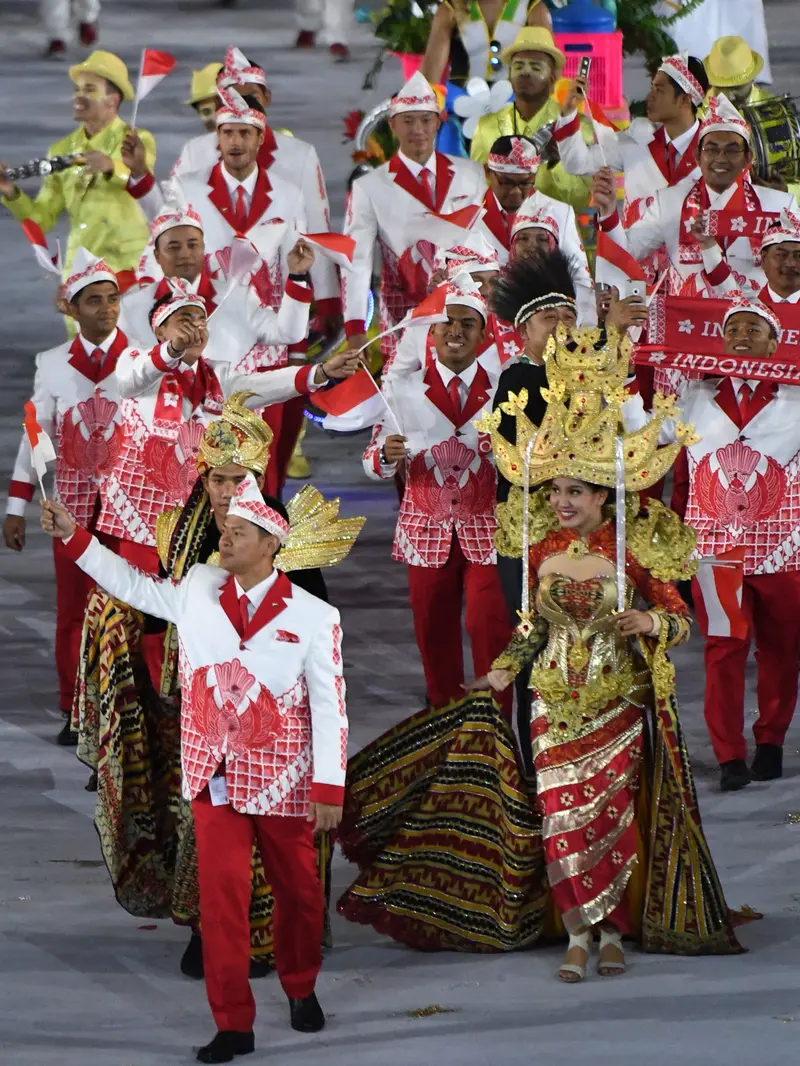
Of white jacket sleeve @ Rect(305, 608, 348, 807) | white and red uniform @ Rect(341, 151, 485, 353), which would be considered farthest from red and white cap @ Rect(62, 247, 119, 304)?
white jacket sleeve @ Rect(305, 608, 348, 807)

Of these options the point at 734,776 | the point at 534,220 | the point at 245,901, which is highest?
the point at 534,220

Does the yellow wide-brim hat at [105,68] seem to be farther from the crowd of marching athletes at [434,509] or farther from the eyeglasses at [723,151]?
the eyeglasses at [723,151]

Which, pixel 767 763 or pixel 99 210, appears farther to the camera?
pixel 99 210

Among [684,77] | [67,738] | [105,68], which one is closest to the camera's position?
[67,738]

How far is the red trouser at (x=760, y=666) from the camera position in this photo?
27.8 feet

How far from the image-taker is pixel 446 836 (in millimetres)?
7098

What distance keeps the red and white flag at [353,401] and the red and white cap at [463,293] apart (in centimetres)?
38

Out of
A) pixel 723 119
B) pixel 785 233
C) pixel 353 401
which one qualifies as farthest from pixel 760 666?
pixel 723 119

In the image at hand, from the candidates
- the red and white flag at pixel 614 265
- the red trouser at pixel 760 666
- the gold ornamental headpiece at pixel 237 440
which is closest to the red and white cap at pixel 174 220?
the red and white flag at pixel 614 265

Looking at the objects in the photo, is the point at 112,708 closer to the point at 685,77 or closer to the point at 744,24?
the point at 685,77

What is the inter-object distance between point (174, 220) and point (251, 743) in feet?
11.2

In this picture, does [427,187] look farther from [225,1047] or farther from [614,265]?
[225,1047]

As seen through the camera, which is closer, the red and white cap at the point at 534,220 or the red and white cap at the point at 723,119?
the red and white cap at the point at 534,220

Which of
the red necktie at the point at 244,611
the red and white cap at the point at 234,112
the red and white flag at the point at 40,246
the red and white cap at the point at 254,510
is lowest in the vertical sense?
the red necktie at the point at 244,611
